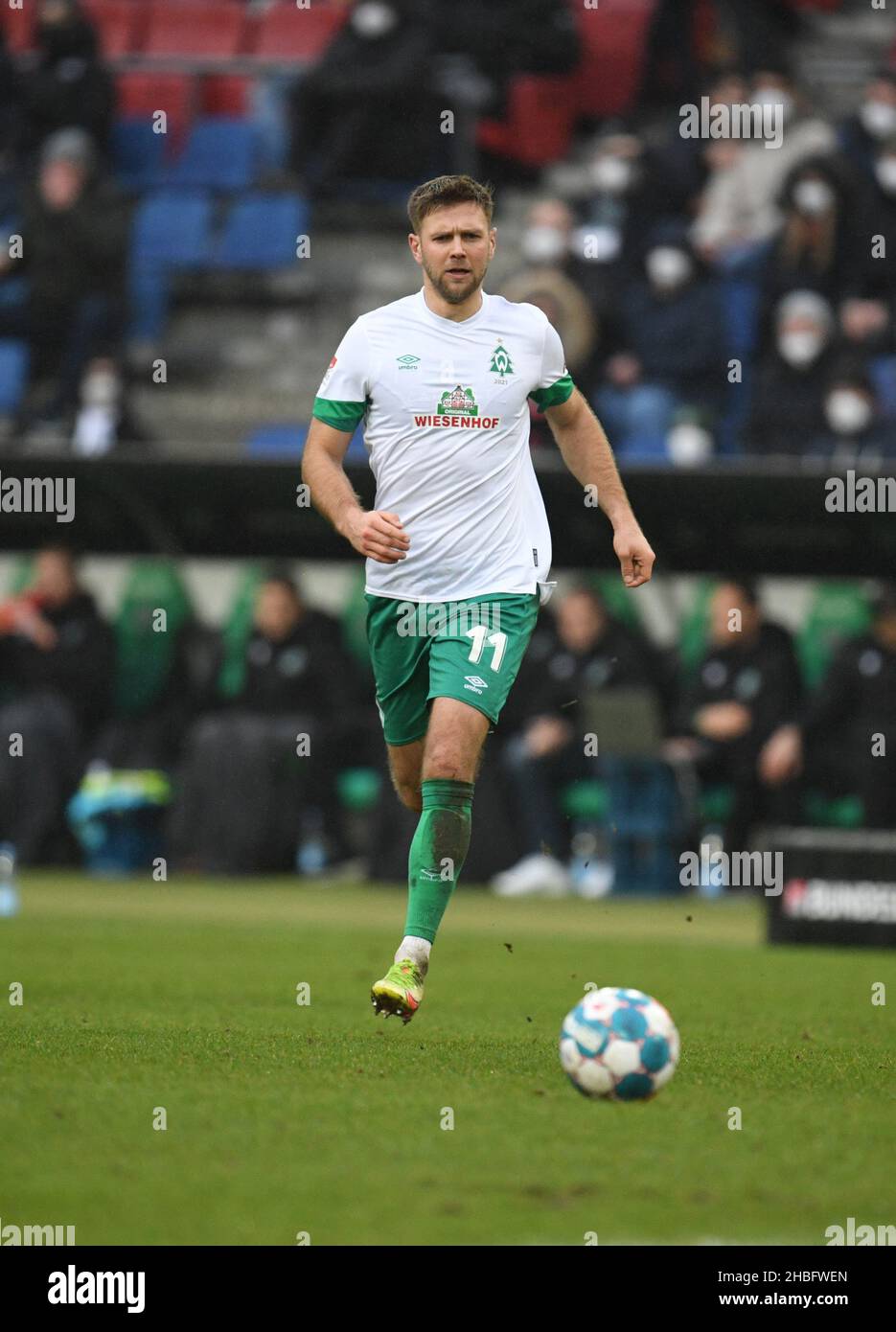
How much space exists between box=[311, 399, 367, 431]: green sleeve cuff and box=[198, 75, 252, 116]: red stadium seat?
50.1ft

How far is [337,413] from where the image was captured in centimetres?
730

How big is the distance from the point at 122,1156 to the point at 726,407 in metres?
12.5

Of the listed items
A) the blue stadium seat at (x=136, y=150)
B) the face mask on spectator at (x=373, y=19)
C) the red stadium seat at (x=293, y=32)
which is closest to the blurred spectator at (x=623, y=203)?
the face mask on spectator at (x=373, y=19)

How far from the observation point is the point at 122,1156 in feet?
16.1

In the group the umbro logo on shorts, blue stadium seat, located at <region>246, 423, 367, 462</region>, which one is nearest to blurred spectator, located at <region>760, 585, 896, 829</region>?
blue stadium seat, located at <region>246, 423, 367, 462</region>

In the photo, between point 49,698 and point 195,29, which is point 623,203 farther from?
point 195,29

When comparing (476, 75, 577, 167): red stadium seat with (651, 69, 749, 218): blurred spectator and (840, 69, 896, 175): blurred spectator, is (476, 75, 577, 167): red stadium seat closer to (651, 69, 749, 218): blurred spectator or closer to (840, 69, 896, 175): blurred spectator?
(651, 69, 749, 218): blurred spectator

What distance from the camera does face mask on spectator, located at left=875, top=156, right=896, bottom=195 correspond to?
687 inches

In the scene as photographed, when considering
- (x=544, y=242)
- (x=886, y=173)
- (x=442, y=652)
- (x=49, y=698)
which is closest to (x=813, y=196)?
(x=886, y=173)

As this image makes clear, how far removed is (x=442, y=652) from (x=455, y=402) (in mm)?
815

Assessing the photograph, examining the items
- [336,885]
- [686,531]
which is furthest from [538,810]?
[686,531]

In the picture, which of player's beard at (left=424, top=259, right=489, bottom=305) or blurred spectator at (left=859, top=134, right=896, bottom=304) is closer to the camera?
player's beard at (left=424, top=259, right=489, bottom=305)
